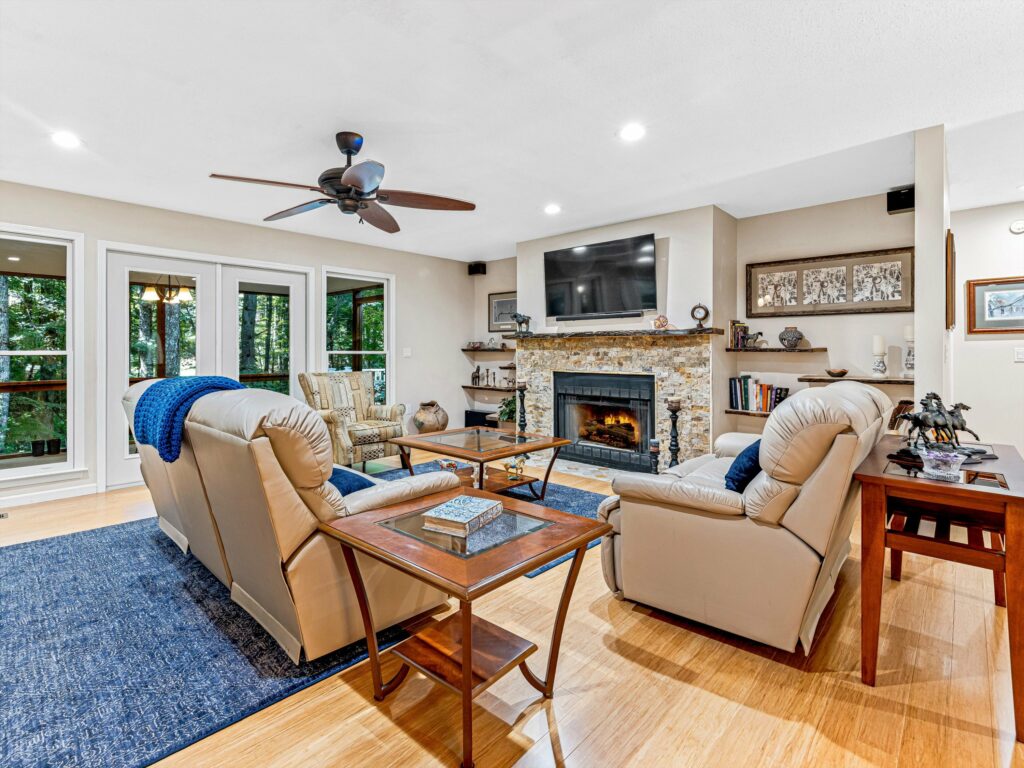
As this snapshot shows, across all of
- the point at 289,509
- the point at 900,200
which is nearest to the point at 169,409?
the point at 289,509

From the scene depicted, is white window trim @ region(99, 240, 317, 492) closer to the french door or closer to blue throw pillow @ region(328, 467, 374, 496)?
the french door

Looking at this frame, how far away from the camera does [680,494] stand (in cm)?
210

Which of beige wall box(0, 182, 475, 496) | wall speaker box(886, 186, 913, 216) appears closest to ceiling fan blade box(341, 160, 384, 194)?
beige wall box(0, 182, 475, 496)

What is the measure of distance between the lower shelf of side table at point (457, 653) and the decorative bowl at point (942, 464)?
1.51m

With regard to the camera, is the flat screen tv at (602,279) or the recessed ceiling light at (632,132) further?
the flat screen tv at (602,279)

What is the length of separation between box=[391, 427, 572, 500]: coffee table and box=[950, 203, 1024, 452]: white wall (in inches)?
142

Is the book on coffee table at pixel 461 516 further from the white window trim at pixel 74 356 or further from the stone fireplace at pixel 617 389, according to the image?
the white window trim at pixel 74 356

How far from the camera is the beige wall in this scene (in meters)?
4.14

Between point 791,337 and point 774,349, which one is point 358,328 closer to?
point 774,349

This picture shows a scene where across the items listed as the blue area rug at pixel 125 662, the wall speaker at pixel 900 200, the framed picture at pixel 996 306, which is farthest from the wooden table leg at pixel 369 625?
the framed picture at pixel 996 306

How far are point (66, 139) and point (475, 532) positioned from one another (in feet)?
11.8

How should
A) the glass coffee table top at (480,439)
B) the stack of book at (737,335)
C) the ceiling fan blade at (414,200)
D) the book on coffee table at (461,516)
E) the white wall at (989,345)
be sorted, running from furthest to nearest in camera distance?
the stack of book at (737,335) < the white wall at (989,345) < the glass coffee table top at (480,439) < the ceiling fan blade at (414,200) < the book on coffee table at (461,516)

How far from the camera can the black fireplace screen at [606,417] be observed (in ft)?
16.9

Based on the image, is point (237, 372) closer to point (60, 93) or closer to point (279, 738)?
point (60, 93)
